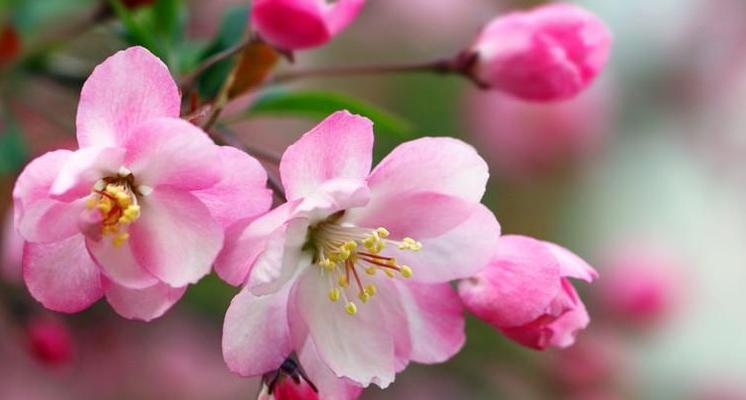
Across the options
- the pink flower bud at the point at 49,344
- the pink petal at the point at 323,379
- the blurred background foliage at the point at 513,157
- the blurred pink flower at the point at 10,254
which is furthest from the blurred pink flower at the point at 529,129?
the pink petal at the point at 323,379

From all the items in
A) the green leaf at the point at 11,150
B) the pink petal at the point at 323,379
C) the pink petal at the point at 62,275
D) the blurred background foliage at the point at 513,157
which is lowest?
the blurred background foliage at the point at 513,157

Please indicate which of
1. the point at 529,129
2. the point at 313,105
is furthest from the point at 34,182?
the point at 529,129

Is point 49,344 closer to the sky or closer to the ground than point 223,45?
closer to the ground

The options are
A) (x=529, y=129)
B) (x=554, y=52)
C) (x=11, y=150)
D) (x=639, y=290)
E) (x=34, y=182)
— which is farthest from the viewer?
(x=529, y=129)

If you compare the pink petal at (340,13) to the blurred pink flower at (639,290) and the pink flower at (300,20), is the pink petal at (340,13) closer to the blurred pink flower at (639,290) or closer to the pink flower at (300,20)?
the pink flower at (300,20)

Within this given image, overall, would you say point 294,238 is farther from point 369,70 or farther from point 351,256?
point 369,70

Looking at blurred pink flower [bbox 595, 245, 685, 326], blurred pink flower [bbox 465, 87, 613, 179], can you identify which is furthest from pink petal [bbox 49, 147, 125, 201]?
blurred pink flower [bbox 465, 87, 613, 179]

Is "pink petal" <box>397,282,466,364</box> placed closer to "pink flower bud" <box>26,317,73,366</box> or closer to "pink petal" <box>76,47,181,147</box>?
"pink petal" <box>76,47,181,147</box>
